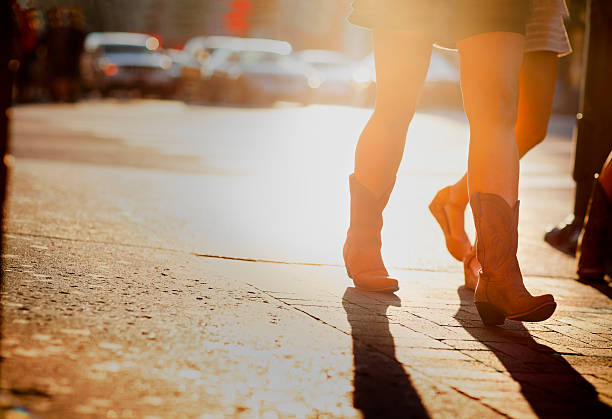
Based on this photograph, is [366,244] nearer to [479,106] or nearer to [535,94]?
[479,106]

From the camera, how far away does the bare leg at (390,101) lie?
3.61m

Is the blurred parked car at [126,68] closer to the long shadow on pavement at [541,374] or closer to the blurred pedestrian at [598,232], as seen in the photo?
the blurred pedestrian at [598,232]

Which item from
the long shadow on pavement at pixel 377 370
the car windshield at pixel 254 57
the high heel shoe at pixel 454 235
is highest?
the car windshield at pixel 254 57

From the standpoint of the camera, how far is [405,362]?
106 inches

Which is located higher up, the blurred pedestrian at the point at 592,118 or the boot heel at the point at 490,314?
the blurred pedestrian at the point at 592,118

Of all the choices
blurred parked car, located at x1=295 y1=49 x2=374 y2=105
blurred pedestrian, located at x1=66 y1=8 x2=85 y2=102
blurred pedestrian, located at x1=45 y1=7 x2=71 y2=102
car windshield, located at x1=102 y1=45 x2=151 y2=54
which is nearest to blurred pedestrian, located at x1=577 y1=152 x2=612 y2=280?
blurred pedestrian, located at x1=45 y1=7 x2=71 y2=102

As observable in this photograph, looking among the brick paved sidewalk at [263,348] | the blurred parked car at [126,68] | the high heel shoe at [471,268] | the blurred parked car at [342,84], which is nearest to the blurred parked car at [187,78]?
the blurred parked car at [126,68]

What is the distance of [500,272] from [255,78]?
23167 millimetres

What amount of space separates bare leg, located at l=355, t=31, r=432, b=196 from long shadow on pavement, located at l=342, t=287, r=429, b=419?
21.8 inches

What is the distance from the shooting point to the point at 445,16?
3416mm

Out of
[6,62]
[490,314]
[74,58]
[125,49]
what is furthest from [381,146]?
[125,49]

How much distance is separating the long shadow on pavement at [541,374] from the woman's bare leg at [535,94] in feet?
3.19

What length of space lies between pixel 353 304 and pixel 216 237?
1.47 meters

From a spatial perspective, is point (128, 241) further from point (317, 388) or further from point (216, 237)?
point (317, 388)
